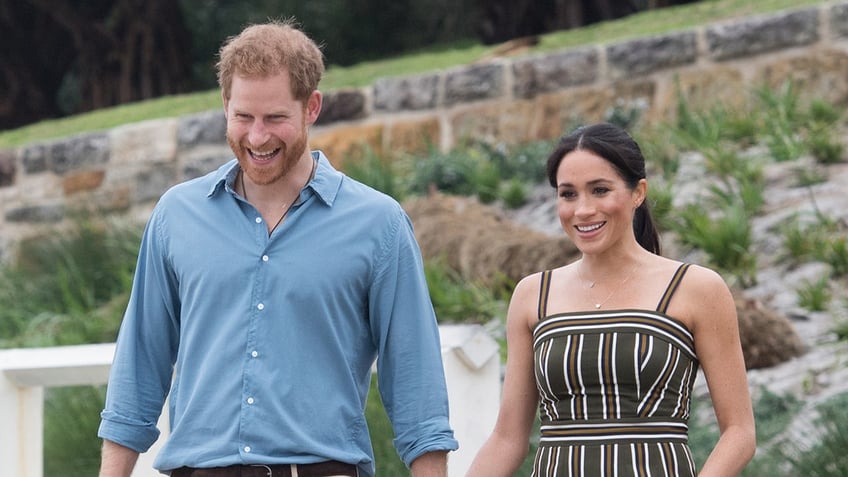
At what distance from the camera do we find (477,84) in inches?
361

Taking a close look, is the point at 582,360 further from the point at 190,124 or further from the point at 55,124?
the point at 55,124

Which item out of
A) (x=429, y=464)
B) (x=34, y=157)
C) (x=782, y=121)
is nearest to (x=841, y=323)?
(x=782, y=121)

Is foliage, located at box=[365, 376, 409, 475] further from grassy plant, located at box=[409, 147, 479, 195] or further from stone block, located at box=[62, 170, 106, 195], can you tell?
stone block, located at box=[62, 170, 106, 195]

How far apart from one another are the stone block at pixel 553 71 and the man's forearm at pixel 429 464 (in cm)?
626

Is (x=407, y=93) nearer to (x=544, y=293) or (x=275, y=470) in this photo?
(x=544, y=293)

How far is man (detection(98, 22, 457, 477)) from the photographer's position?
8.98 ft

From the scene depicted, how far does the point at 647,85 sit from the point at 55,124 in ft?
19.1

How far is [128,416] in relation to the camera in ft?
9.46

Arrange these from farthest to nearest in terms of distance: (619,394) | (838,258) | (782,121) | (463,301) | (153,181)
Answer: (153,181)
(782,121)
(463,301)
(838,258)
(619,394)

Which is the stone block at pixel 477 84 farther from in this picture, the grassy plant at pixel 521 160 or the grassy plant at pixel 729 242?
the grassy plant at pixel 729 242

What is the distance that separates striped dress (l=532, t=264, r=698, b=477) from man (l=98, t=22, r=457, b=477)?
0.26 meters

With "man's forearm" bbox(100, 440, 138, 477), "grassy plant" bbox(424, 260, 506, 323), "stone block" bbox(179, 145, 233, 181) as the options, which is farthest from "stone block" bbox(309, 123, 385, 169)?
"man's forearm" bbox(100, 440, 138, 477)

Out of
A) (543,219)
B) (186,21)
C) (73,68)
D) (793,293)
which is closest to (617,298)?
(793,293)

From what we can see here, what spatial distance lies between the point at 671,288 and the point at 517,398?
1.35ft
